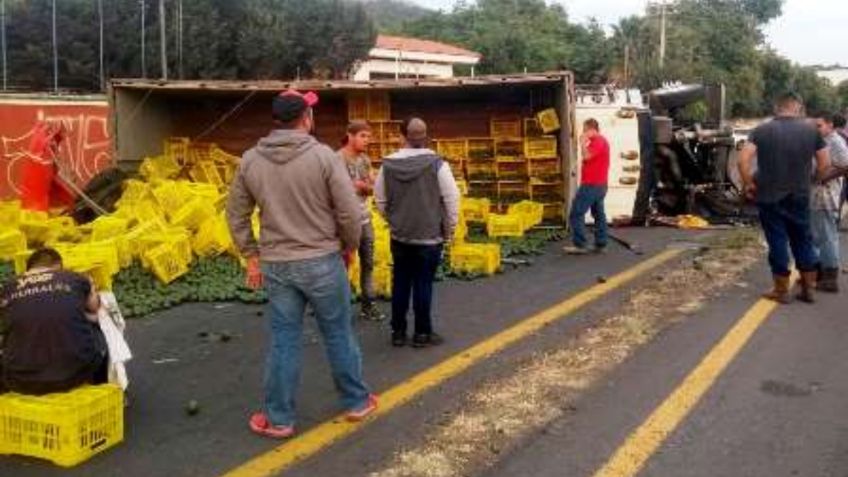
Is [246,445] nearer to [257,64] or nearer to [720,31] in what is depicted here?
[257,64]

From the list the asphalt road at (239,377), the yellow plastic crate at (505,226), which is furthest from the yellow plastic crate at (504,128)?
the asphalt road at (239,377)

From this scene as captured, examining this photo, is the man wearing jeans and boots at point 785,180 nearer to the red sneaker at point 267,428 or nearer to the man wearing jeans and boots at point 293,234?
the man wearing jeans and boots at point 293,234

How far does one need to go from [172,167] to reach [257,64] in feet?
76.9

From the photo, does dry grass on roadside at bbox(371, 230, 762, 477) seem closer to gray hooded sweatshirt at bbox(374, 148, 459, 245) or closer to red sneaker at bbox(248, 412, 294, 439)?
red sneaker at bbox(248, 412, 294, 439)

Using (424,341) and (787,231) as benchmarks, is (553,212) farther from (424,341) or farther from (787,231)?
(424,341)

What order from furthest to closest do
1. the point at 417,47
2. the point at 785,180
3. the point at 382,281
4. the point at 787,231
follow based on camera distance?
the point at 417,47, the point at 382,281, the point at 787,231, the point at 785,180

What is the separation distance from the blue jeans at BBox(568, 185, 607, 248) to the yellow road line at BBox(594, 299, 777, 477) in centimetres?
410

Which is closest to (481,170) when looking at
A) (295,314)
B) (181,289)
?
(181,289)

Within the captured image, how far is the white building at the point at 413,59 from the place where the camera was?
4925 cm

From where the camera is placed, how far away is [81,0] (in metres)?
35.9

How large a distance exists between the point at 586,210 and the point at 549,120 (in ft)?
8.30

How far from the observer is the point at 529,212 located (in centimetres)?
1370

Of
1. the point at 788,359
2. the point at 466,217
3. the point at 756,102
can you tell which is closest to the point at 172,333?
the point at 788,359

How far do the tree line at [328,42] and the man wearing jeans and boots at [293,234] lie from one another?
21893 millimetres
